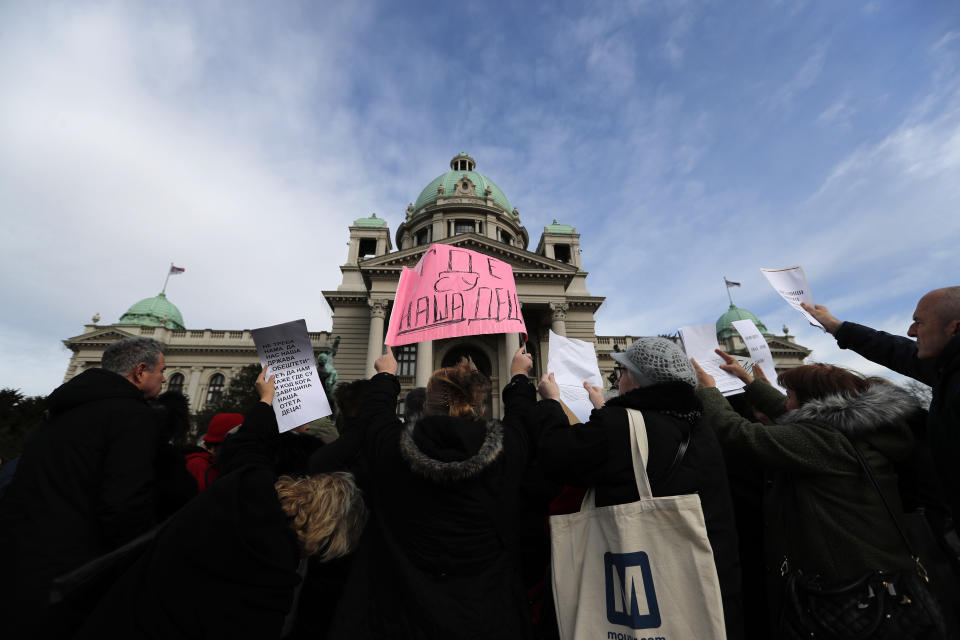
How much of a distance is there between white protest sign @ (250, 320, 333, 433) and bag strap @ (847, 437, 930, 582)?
3.07 meters

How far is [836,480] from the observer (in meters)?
1.99

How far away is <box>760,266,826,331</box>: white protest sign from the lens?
3.96 m

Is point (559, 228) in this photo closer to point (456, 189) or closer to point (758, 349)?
point (456, 189)

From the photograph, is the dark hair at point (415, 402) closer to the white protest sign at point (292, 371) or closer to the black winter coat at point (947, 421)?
the white protest sign at point (292, 371)

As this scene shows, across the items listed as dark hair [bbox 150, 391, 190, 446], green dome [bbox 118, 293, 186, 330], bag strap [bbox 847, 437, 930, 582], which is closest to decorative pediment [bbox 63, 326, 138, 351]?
green dome [bbox 118, 293, 186, 330]

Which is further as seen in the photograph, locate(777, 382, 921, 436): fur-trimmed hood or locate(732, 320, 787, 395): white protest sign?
locate(732, 320, 787, 395): white protest sign

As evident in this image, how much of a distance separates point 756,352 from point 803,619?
10.3 ft

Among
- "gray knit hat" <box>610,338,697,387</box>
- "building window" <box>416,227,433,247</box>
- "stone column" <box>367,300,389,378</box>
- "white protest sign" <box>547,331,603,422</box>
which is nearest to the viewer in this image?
"gray knit hat" <box>610,338,697,387</box>

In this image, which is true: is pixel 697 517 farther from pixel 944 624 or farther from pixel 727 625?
pixel 944 624

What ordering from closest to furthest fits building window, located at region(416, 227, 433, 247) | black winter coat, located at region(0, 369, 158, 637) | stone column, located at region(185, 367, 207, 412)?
black winter coat, located at region(0, 369, 158, 637), stone column, located at region(185, 367, 207, 412), building window, located at region(416, 227, 433, 247)

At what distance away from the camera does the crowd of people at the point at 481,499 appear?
1739mm

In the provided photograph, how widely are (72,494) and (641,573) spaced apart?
261 cm

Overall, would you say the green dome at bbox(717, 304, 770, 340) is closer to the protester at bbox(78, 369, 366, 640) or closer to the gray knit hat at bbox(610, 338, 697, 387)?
the gray knit hat at bbox(610, 338, 697, 387)

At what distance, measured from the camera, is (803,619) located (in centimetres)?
187
